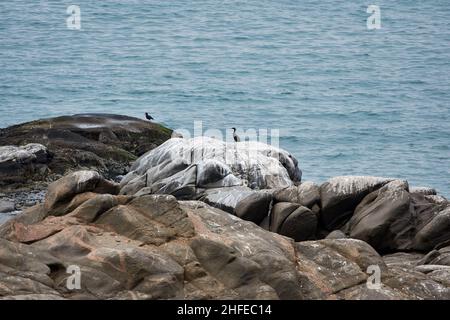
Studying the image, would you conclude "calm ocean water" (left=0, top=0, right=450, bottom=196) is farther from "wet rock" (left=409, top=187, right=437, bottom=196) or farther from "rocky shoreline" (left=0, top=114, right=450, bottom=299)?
"rocky shoreline" (left=0, top=114, right=450, bottom=299)

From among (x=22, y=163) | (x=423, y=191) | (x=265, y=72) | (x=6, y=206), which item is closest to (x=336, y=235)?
(x=423, y=191)

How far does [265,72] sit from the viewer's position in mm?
87625

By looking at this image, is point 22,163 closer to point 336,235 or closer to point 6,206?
point 6,206

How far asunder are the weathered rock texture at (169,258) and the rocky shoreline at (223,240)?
25 mm

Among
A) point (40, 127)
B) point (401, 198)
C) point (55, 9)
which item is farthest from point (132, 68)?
point (401, 198)

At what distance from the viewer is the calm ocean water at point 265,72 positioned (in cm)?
6494

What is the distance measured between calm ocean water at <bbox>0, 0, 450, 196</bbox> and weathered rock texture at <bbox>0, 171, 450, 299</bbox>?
24063 millimetres

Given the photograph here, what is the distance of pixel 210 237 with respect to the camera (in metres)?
27.8

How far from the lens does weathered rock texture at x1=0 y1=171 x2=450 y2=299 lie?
26.2m

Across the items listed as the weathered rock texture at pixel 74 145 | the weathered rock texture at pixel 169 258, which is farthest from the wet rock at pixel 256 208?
the weathered rock texture at pixel 74 145

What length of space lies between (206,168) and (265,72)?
161ft

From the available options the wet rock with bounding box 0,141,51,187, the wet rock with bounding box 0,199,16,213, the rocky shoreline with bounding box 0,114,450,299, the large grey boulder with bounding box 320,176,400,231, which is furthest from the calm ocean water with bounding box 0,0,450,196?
the wet rock with bounding box 0,199,16,213
